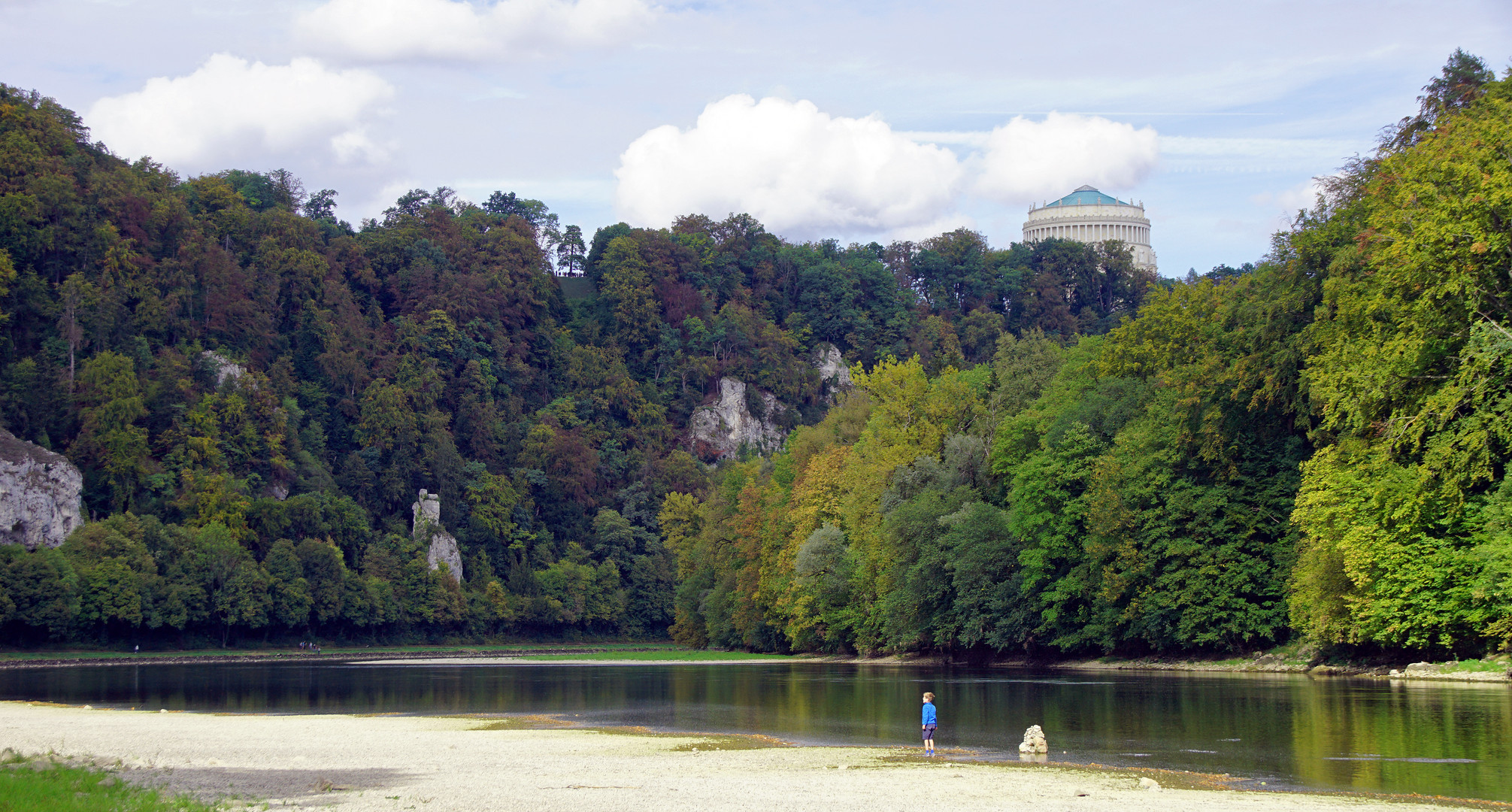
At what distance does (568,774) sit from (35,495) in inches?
3970

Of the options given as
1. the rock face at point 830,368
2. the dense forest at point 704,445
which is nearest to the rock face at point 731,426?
the dense forest at point 704,445

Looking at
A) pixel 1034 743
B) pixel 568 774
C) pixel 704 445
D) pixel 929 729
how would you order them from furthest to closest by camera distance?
pixel 704 445 < pixel 929 729 < pixel 1034 743 < pixel 568 774

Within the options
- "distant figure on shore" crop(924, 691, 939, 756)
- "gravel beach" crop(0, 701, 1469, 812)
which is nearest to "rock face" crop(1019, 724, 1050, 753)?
"gravel beach" crop(0, 701, 1469, 812)

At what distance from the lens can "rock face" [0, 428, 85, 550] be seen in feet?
344

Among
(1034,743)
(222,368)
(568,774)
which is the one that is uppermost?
(222,368)

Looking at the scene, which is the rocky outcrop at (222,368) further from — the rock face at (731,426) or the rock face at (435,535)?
the rock face at (731,426)

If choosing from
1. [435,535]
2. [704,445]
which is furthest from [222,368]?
[704,445]

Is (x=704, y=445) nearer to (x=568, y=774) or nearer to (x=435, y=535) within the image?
(x=435, y=535)

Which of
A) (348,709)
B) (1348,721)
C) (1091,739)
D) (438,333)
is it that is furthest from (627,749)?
(438,333)

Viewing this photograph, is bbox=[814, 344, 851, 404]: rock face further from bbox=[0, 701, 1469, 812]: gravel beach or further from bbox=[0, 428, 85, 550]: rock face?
bbox=[0, 701, 1469, 812]: gravel beach

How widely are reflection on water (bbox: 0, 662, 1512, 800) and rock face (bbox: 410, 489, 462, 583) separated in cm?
7154

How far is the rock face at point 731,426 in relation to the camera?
602ft

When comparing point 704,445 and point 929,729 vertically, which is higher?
point 704,445

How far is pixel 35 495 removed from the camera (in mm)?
107375
